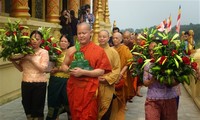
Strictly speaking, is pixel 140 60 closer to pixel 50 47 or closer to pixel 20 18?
pixel 50 47

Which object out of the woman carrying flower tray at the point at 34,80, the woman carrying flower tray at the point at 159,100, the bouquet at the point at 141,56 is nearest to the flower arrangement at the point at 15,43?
the woman carrying flower tray at the point at 34,80


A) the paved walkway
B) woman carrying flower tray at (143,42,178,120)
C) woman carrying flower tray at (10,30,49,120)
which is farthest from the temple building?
woman carrying flower tray at (143,42,178,120)

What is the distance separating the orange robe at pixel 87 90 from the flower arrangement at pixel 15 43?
1024mm

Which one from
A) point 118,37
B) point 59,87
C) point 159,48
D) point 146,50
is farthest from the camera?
point 118,37

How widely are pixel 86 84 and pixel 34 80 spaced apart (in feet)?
3.53

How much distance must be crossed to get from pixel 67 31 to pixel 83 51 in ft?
21.2

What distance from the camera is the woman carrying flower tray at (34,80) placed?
495 cm

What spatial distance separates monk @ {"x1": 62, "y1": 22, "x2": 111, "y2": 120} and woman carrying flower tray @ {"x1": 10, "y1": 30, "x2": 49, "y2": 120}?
0.86m

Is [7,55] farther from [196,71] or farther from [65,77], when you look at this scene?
[196,71]

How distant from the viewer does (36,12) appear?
504 inches

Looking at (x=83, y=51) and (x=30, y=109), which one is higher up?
(x=83, y=51)

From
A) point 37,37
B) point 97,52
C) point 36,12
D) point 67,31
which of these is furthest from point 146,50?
point 36,12

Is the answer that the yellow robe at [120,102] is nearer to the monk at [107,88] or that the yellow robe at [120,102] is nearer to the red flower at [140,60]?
the monk at [107,88]

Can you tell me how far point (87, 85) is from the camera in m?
4.17
